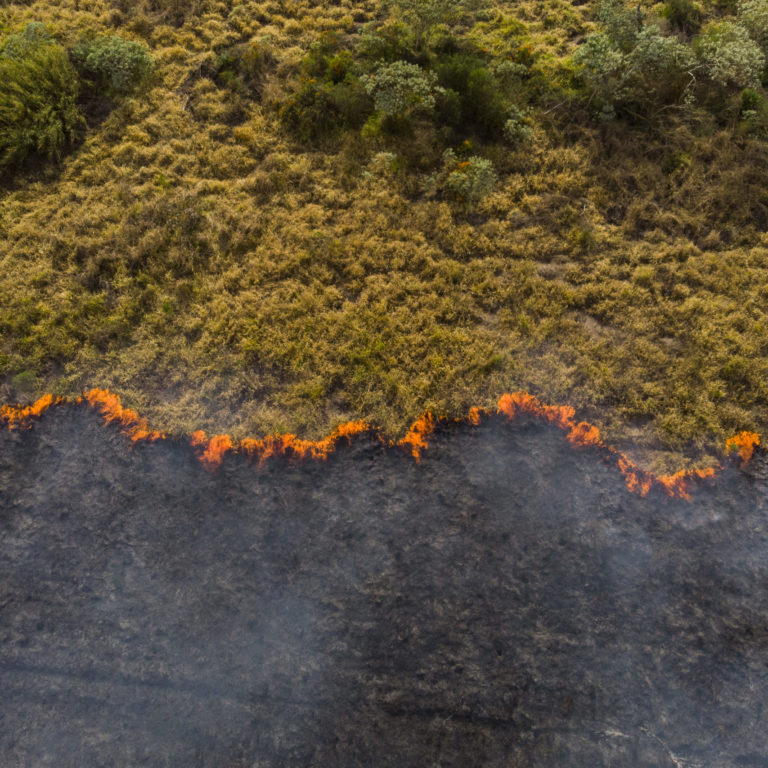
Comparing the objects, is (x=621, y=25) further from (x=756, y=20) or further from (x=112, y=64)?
(x=112, y=64)

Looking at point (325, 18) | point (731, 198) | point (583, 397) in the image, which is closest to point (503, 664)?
point (583, 397)

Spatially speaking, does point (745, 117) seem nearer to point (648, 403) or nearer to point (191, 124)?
point (648, 403)

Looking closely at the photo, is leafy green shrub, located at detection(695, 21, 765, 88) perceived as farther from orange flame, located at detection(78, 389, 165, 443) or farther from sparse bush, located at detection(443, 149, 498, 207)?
orange flame, located at detection(78, 389, 165, 443)

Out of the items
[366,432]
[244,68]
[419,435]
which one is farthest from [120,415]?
[244,68]

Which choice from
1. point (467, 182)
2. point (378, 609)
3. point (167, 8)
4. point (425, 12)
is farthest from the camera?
point (167, 8)

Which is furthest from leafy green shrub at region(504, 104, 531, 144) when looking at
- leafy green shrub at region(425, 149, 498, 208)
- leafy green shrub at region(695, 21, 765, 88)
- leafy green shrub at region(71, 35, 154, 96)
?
leafy green shrub at region(71, 35, 154, 96)

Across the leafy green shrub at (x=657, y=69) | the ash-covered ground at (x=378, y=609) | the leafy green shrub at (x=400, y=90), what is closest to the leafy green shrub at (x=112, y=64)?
the leafy green shrub at (x=400, y=90)

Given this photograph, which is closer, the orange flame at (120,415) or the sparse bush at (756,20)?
the orange flame at (120,415)

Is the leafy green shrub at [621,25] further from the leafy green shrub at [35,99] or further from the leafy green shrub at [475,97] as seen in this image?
the leafy green shrub at [35,99]
